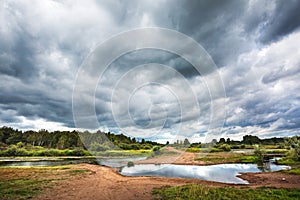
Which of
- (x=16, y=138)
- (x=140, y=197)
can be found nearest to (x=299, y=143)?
(x=140, y=197)

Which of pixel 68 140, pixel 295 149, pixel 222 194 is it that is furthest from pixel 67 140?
pixel 222 194

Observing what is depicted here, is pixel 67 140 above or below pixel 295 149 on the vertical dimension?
above

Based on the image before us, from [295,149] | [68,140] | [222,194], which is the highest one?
[68,140]

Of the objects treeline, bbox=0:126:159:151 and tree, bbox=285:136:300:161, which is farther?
treeline, bbox=0:126:159:151

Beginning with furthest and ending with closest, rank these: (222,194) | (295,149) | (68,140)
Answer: (68,140)
(295,149)
(222,194)

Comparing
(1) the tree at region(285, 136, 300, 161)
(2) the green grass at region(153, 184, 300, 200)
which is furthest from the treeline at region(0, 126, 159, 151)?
(2) the green grass at region(153, 184, 300, 200)

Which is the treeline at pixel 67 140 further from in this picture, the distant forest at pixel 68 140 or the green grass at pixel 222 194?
the green grass at pixel 222 194

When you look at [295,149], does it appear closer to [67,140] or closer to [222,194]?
[222,194]

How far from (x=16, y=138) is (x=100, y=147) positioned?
75.0m

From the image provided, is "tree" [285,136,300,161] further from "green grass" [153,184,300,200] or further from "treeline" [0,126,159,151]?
"treeline" [0,126,159,151]

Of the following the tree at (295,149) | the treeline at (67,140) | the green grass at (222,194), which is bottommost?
the green grass at (222,194)

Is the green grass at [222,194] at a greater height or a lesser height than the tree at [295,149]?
lesser

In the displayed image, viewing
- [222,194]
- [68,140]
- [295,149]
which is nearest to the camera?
[222,194]

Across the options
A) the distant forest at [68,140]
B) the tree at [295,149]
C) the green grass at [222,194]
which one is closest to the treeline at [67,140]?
the distant forest at [68,140]
